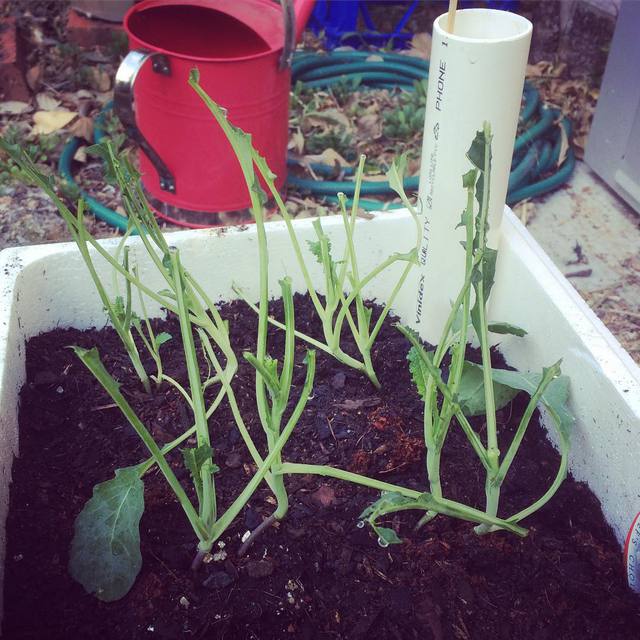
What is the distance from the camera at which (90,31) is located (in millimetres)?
2270

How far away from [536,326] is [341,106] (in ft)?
4.67

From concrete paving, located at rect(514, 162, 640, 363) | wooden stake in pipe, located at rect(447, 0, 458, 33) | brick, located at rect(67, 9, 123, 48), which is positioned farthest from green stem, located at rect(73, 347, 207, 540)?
brick, located at rect(67, 9, 123, 48)

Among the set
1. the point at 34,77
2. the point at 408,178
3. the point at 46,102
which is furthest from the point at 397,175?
the point at 34,77

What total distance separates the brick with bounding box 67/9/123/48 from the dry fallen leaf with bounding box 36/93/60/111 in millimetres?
305

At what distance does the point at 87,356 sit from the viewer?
0.48 meters

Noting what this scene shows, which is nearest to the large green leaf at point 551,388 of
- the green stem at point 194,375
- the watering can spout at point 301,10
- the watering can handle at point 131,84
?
the green stem at point 194,375

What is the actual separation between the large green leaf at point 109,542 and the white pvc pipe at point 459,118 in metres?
0.43

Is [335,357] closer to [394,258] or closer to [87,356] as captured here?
[394,258]

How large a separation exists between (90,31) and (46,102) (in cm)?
37

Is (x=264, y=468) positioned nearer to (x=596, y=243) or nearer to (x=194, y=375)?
(x=194, y=375)

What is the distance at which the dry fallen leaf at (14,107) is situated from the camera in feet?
6.54

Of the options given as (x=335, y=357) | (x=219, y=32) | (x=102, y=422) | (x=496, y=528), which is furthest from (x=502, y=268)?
(x=219, y=32)

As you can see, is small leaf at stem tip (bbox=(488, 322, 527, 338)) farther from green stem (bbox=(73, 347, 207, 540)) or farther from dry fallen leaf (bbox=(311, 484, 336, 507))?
green stem (bbox=(73, 347, 207, 540))

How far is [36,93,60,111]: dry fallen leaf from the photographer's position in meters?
2.02
